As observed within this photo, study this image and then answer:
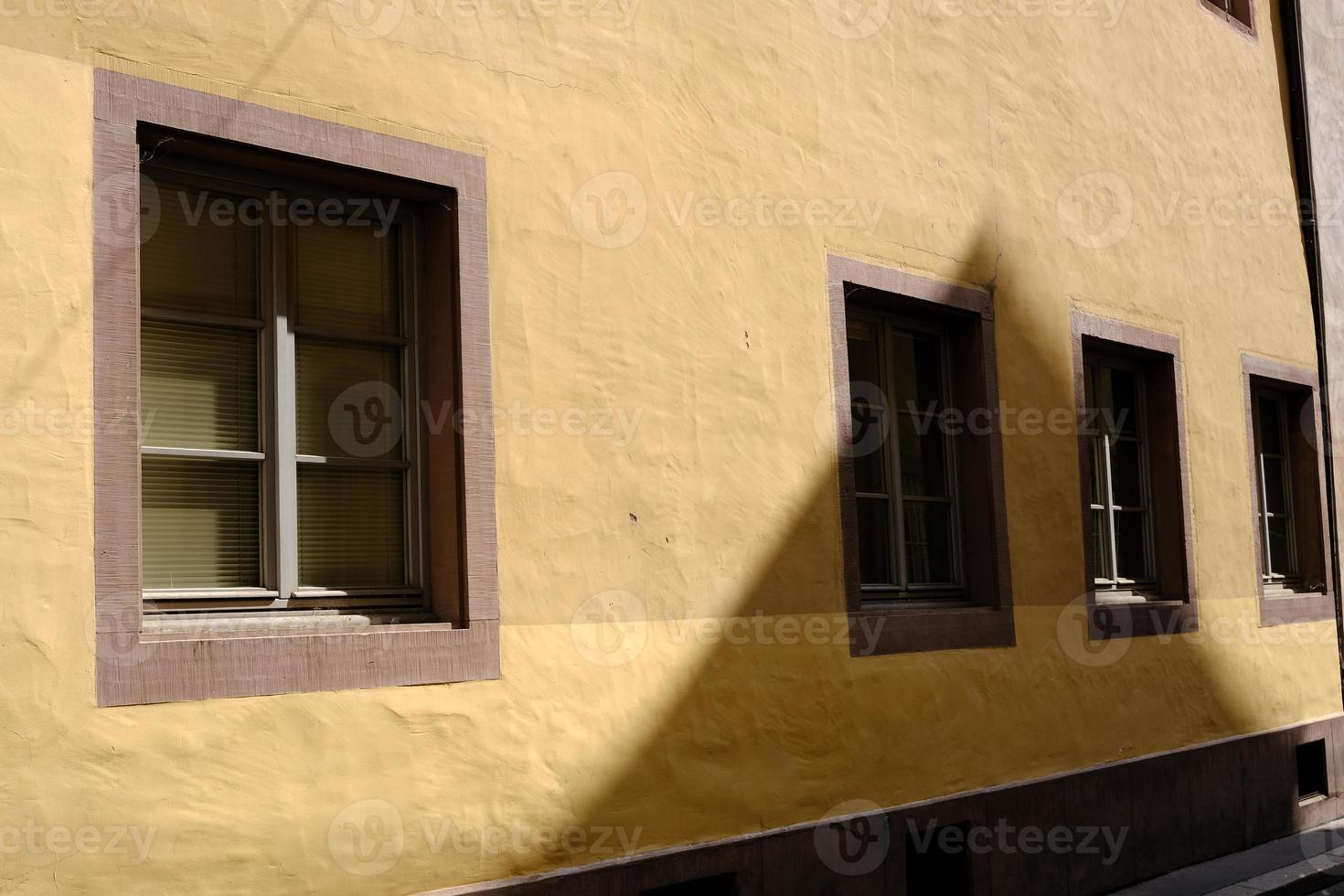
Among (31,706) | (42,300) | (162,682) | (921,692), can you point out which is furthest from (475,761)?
(921,692)

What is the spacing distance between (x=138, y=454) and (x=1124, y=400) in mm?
6870

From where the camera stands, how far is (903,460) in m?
7.48

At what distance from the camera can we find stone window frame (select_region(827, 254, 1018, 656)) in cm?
673

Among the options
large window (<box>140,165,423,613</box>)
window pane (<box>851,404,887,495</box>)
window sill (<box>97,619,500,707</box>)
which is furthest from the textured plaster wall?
window pane (<box>851,404,887,495</box>)

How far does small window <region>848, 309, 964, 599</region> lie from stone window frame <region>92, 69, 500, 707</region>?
2.48 m

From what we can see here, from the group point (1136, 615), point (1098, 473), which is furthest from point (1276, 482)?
point (1136, 615)

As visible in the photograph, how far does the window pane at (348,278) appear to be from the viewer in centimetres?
502

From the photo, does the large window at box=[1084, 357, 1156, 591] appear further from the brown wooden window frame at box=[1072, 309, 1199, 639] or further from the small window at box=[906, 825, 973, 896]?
the small window at box=[906, 825, 973, 896]

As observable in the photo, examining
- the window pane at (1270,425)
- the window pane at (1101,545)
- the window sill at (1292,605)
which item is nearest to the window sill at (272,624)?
the window pane at (1101,545)

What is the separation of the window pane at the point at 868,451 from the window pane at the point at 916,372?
0.23 metres

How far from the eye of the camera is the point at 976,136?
25.5ft

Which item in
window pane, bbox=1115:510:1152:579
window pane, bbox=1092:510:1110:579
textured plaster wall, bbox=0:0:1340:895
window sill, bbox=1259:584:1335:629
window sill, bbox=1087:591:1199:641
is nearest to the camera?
textured plaster wall, bbox=0:0:1340:895

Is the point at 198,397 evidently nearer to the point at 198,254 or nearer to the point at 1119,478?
the point at 198,254

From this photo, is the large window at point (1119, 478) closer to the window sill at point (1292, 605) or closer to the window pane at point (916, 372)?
the window sill at point (1292, 605)
